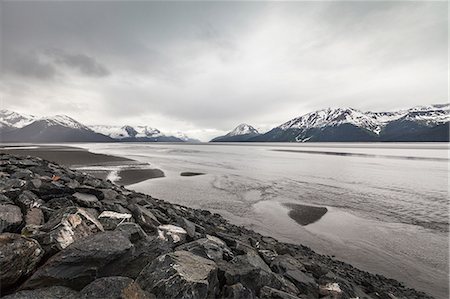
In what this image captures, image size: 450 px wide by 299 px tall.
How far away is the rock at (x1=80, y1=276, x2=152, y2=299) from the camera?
14.2ft

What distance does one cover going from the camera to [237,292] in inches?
208

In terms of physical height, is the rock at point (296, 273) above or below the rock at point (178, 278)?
below

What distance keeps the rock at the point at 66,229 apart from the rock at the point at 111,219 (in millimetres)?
732

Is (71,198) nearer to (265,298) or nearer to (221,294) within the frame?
(221,294)

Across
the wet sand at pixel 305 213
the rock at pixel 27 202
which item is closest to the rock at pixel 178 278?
the rock at pixel 27 202

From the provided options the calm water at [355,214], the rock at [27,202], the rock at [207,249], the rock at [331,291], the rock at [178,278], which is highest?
the rock at [27,202]

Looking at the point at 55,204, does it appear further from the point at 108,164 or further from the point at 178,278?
the point at 108,164

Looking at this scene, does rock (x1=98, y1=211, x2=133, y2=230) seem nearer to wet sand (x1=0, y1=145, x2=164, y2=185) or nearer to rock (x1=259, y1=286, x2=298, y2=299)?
rock (x1=259, y1=286, x2=298, y2=299)

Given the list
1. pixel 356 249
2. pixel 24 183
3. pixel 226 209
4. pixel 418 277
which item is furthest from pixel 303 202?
pixel 24 183

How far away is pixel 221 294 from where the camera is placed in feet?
17.5

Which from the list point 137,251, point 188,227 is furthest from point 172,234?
point 137,251

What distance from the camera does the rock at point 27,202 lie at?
7389 mm

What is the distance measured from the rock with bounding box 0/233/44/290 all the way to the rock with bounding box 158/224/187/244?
3.43m

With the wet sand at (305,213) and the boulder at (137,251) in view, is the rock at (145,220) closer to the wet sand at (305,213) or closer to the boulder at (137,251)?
the boulder at (137,251)
